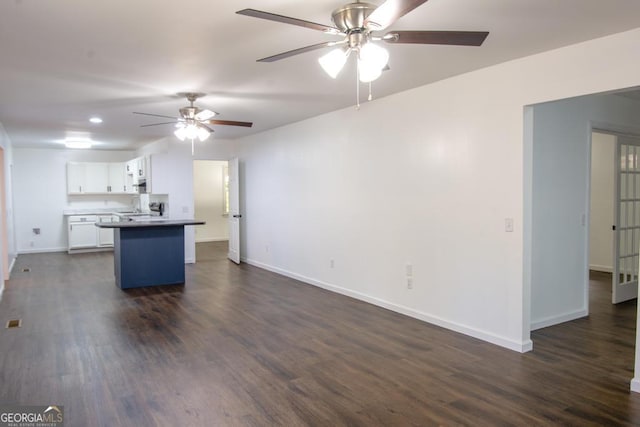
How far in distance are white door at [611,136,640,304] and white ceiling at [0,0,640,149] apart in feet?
8.69

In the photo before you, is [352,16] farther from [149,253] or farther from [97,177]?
[97,177]

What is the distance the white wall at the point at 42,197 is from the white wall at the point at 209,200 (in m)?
2.62

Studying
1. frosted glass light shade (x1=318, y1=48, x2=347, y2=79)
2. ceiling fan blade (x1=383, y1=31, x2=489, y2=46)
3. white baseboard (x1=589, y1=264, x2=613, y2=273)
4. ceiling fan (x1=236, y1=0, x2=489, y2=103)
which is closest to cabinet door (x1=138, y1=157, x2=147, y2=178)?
ceiling fan (x1=236, y1=0, x2=489, y2=103)

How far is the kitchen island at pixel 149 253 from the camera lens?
20.3ft

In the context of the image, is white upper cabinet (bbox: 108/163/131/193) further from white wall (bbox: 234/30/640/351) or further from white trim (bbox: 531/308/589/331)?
white trim (bbox: 531/308/589/331)

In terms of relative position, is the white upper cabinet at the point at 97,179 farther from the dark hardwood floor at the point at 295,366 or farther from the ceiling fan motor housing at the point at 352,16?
the ceiling fan motor housing at the point at 352,16

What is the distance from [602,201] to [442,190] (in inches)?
181

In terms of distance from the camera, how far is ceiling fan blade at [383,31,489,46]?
2262 millimetres

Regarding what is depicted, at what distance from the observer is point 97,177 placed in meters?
10.2

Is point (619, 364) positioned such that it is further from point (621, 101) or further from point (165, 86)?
point (165, 86)

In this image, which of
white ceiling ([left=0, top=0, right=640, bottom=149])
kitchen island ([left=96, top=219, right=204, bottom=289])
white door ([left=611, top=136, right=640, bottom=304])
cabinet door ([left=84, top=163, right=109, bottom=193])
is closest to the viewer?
white ceiling ([left=0, top=0, right=640, bottom=149])

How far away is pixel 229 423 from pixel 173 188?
644 cm

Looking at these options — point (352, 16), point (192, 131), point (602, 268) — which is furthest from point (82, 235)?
point (602, 268)

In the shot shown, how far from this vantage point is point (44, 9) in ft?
8.14
